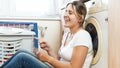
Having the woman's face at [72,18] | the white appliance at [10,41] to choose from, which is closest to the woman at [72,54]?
the woman's face at [72,18]

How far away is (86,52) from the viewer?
138 centimetres

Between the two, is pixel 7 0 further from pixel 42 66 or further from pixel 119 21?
pixel 119 21

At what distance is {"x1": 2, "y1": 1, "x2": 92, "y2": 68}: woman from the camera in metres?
1.36

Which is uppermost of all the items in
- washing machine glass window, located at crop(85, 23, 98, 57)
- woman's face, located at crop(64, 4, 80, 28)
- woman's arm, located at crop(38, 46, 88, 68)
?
woman's face, located at crop(64, 4, 80, 28)

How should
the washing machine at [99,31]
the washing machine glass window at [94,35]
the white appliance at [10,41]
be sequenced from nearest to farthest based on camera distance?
the washing machine at [99,31] < the washing machine glass window at [94,35] < the white appliance at [10,41]

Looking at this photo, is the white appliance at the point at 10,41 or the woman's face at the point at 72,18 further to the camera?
Answer: the white appliance at the point at 10,41

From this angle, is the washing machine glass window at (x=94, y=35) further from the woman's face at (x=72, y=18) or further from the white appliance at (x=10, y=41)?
the white appliance at (x=10, y=41)

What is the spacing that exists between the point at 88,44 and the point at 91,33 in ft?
Result: 0.69

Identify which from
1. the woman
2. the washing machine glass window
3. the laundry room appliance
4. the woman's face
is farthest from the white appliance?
the washing machine glass window

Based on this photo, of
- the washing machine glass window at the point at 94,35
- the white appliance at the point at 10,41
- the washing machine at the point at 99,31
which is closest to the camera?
the washing machine at the point at 99,31

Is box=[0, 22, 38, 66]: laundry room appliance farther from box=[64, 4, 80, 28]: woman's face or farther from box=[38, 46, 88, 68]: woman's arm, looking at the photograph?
box=[38, 46, 88, 68]: woman's arm

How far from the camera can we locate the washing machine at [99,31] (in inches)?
51.1

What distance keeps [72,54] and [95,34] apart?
26 centimetres

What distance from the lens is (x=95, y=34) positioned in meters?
1.51
